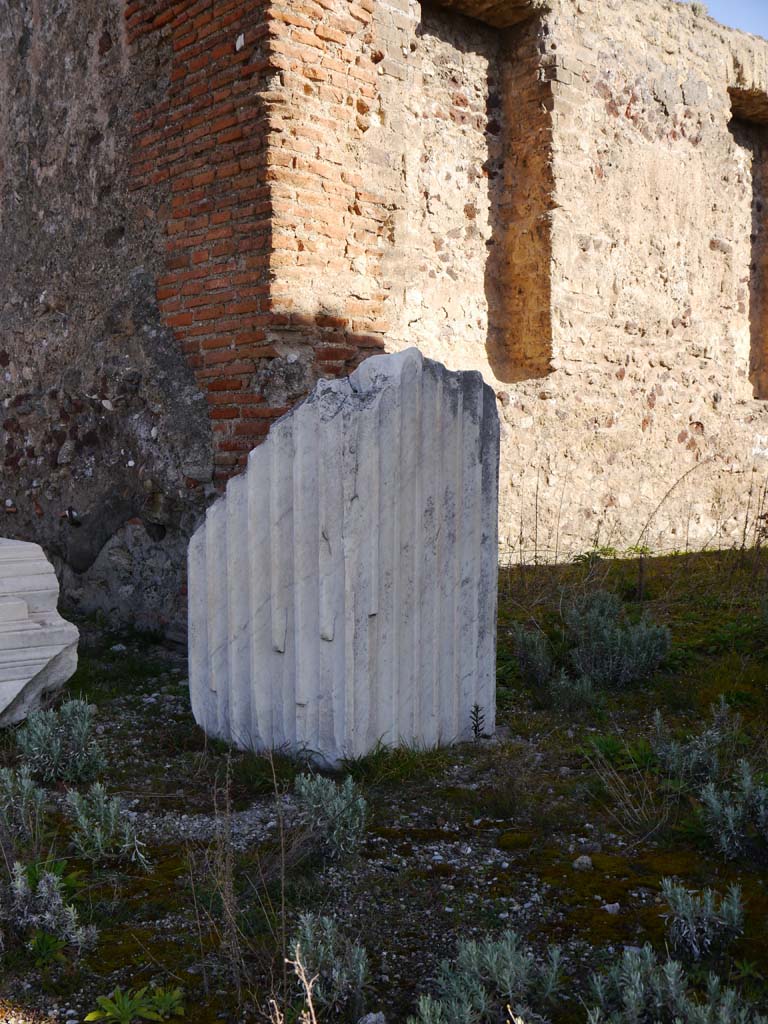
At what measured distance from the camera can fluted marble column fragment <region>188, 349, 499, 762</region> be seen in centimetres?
321

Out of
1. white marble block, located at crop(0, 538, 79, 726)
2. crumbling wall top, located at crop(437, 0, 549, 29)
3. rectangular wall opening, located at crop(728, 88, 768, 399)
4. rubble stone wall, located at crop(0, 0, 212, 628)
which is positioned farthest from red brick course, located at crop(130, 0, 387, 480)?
rectangular wall opening, located at crop(728, 88, 768, 399)

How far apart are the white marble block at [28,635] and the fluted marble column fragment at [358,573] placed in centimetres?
60

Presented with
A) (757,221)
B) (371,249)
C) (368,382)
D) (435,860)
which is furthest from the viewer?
(757,221)

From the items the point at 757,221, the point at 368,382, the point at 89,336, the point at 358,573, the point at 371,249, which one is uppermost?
the point at 757,221

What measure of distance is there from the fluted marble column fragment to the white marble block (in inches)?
23.6

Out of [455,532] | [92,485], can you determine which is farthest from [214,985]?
[92,485]

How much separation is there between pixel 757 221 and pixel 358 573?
694cm

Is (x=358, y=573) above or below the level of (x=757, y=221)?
below

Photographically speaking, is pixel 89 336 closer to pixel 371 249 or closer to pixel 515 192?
pixel 371 249

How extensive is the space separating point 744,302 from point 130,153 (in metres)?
5.54

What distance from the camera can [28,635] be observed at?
148 inches

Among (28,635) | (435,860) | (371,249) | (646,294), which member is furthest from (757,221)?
(435,860)

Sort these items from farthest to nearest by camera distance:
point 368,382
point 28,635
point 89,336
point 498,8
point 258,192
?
1. point 498,8
2. point 89,336
3. point 258,192
4. point 28,635
5. point 368,382

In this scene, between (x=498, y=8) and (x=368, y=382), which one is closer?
(x=368, y=382)
